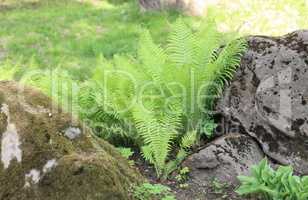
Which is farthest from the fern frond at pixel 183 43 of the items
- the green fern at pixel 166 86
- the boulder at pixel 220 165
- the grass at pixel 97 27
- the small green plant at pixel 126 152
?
the grass at pixel 97 27

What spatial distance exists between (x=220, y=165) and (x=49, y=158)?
1718 millimetres

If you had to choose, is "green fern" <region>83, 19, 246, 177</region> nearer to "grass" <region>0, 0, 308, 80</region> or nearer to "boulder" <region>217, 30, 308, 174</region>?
"boulder" <region>217, 30, 308, 174</region>

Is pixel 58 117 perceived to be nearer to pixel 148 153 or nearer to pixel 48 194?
pixel 48 194

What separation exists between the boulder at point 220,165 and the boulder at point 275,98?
18cm

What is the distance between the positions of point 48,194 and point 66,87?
178 cm

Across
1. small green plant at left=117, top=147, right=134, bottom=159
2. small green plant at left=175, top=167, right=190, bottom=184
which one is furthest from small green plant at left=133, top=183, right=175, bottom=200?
small green plant at left=117, top=147, right=134, bottom=159

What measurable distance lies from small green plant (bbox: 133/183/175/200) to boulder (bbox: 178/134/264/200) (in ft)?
0.78

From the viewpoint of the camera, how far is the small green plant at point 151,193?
396 centimetres

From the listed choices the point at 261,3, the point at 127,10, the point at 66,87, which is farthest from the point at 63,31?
the point at 66,87

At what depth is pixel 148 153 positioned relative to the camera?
4.78 metres

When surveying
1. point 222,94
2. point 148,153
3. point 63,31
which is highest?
point 222,94

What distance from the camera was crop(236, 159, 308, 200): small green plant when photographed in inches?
161

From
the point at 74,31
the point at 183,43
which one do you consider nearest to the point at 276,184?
the point at 183,43

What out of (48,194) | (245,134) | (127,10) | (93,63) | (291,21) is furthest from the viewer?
(127,10)
